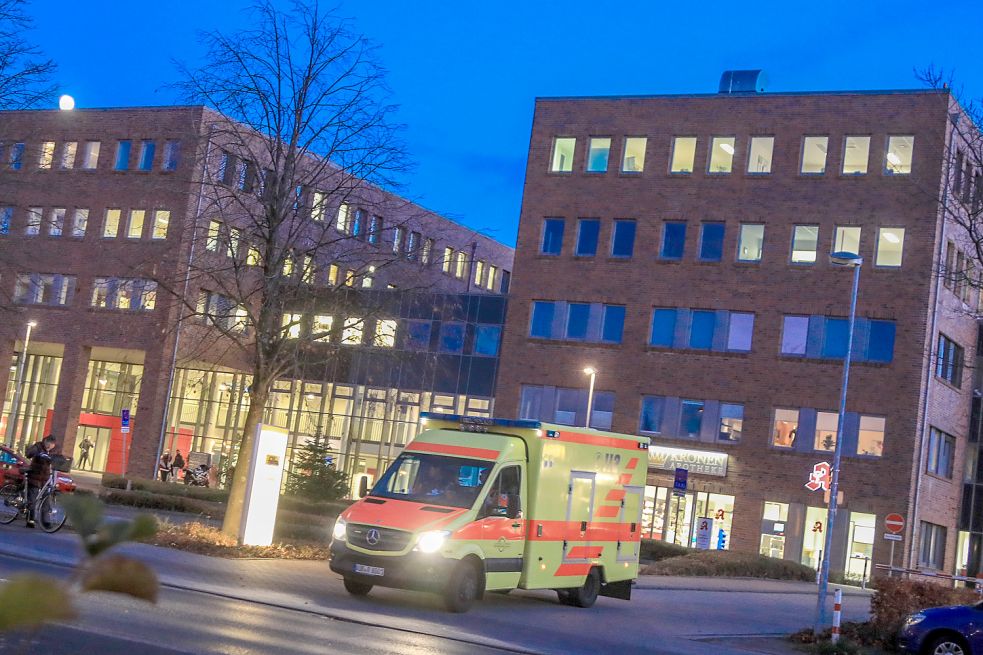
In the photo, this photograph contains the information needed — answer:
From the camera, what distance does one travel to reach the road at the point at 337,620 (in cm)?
1207

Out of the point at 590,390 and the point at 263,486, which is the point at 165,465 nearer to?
the point at 590,390

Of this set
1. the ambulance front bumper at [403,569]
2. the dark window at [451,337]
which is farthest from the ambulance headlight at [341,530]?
the dark window at [451,337]

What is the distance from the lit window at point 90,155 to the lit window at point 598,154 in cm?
2356

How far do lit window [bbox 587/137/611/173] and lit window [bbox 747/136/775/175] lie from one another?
5.95m

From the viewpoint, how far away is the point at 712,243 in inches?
2020

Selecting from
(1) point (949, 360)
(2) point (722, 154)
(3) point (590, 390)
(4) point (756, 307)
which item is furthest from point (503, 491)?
(1) point (949, 360)

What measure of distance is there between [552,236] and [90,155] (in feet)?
75.3

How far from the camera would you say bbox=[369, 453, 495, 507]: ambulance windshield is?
1834 cm

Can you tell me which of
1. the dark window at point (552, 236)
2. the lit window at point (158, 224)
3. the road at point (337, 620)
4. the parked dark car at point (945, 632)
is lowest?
the road at point (337, 620)

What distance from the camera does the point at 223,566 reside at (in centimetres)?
2003

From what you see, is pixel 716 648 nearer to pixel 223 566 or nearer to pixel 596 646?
pixel 596 646

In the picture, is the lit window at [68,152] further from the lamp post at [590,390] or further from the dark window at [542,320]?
the lamp post at [590,390]

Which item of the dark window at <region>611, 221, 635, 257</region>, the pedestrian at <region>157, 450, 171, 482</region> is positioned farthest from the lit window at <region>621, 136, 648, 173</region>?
the pedestrian at <region>157, 450, 171, 482</region>

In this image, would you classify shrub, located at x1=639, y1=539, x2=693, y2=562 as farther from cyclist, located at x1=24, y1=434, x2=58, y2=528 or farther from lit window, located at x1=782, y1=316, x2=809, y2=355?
cyclist, located at x1=24, y1=434, x2=58, y2=528
